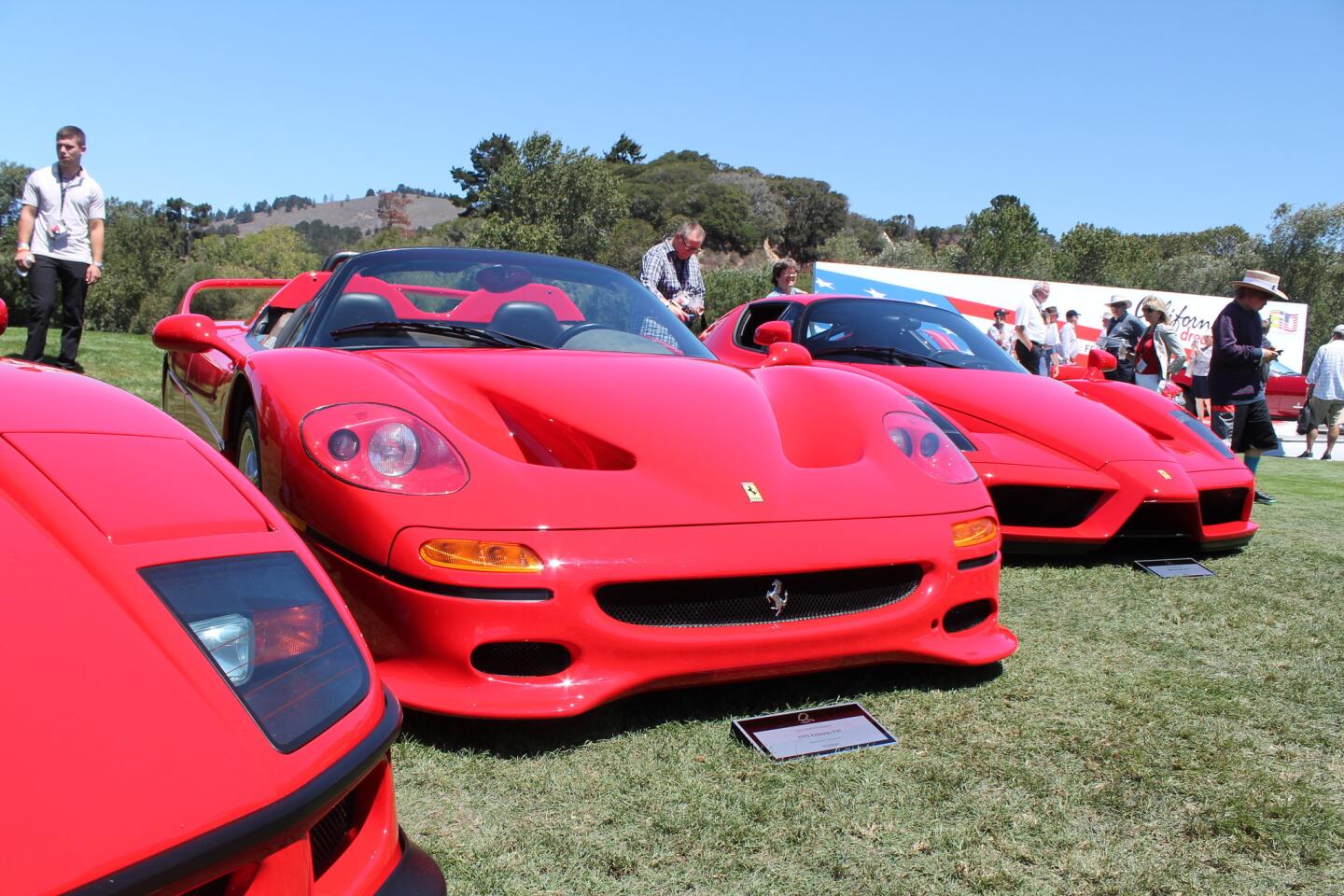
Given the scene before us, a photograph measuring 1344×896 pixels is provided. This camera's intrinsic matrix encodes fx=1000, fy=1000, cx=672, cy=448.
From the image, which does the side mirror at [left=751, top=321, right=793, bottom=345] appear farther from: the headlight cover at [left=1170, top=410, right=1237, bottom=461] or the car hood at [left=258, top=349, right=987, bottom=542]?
the headlight cover at [left=1170, top=410, right=1237, bottom=461]

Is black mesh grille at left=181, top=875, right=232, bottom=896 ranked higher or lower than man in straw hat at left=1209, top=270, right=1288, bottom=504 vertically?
lower

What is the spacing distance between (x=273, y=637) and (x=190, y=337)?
88.8 inches

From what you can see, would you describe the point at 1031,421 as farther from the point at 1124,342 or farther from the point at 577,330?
the point at 1124,342

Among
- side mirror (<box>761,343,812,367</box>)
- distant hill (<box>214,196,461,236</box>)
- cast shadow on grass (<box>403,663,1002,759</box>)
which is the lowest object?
cast shadow on grass (<box>403,663,1002,759</box>)

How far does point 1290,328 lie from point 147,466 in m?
26.6

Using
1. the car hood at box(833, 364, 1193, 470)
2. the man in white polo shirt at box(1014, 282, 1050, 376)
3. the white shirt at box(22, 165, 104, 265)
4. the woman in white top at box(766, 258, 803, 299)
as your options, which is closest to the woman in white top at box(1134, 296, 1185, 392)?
the man in white polo shirt at box(1014, 282, 1050, 376)

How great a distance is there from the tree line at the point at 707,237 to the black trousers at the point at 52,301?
1886 cm

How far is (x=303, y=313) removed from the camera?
3242 mm

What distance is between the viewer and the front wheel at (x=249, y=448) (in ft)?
8.37

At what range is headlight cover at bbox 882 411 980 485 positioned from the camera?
2.67 metres

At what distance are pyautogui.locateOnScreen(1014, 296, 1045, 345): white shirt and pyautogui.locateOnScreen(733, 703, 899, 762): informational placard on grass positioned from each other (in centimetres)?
885

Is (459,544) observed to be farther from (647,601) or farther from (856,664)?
(856,664)

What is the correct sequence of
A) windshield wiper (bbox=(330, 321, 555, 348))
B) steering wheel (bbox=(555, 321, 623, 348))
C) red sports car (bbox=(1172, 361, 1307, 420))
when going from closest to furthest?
windshield wiper (bbox=(330, 321, 555, 348)), steering wheel (bbox=(555, 321, 623, 348)), red sports car (bbox=(1172, 361, 1307, 420))

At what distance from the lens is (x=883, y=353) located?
5.04 m
